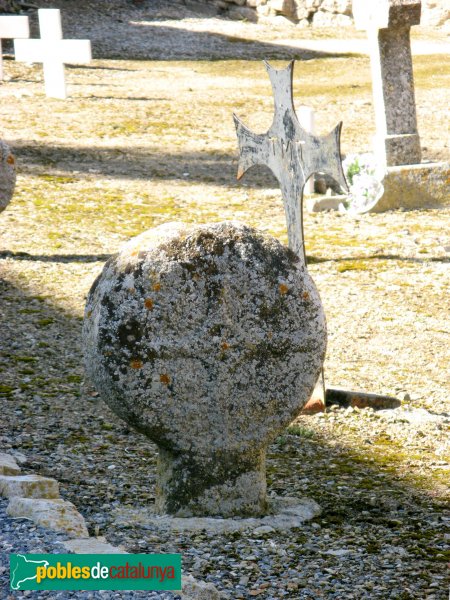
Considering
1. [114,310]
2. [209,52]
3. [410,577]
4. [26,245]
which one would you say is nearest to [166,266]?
[114,310]

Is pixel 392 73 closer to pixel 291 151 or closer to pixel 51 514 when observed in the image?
pixel 291 151

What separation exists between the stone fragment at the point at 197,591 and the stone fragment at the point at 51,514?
0.51 metres

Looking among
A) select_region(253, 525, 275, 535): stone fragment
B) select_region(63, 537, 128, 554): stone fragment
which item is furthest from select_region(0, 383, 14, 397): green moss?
select_region(63, 537, 128, 554): stone fragment

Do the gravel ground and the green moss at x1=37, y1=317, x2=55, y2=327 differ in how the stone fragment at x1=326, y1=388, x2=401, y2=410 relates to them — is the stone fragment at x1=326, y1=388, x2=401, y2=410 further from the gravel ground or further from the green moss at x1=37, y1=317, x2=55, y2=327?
the green moss at x1=37, y1=317, x2=55, y2=327

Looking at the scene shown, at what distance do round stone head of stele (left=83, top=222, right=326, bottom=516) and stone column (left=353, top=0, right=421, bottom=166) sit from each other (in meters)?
6.09

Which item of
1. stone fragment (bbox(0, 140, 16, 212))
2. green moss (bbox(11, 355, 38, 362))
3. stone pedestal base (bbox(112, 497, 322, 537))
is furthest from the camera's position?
stone fragment (bbox(0, 140, 16, 212))

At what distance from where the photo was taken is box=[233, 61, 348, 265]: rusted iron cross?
5.43m

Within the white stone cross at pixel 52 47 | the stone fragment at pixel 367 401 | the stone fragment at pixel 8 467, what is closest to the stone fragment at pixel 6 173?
the stone fragment at pixel 367 401

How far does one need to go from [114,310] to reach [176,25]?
Result: 1757 cm

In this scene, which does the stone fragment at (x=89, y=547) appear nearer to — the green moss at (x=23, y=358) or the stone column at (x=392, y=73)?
the green moss at (x=23, y=358)

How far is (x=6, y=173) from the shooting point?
Result: 8062 millimetres

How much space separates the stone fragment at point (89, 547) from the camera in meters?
3.47

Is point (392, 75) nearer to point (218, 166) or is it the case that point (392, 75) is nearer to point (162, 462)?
point (218, 166)

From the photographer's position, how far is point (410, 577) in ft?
12.4
